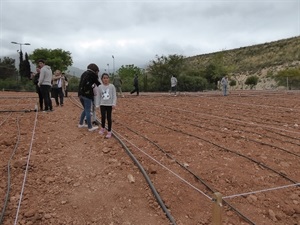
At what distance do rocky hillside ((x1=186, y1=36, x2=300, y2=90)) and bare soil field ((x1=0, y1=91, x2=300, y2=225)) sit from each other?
40202mm

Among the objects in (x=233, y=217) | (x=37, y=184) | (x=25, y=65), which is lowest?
(x=233, y=217)

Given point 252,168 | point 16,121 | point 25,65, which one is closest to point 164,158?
point 252,168

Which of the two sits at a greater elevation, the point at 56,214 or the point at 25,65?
the point at 25,65

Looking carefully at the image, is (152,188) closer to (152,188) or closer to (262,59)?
(152,188)

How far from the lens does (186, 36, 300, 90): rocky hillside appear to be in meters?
49.8

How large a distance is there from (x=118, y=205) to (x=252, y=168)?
2246 millimetres

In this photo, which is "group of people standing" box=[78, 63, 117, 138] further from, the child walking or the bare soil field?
the bare soil field

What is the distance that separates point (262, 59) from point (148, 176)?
61609mm

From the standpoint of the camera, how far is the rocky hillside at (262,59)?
164ft

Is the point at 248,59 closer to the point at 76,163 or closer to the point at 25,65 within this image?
the point at 25,65

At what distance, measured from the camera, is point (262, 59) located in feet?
198

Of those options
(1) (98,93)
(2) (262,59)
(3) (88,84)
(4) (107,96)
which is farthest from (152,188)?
(2) (262,59)

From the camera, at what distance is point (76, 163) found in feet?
15.2

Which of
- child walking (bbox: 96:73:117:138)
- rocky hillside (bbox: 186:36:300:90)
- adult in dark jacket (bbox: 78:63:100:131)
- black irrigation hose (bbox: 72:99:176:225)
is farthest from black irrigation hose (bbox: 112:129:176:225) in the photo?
rocky hillside (bbox: 186:36:300:90)
